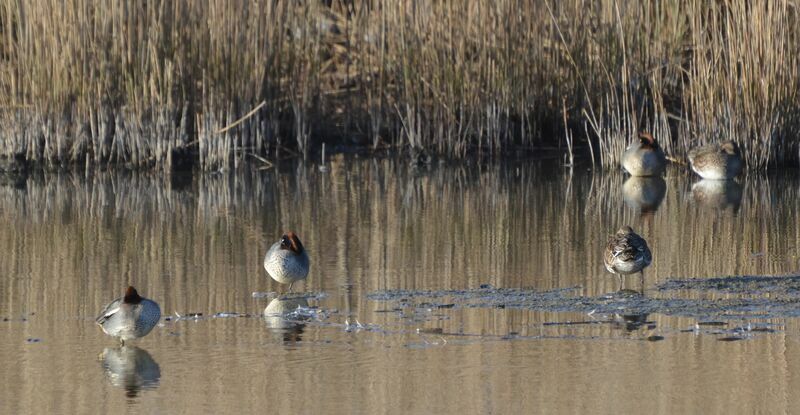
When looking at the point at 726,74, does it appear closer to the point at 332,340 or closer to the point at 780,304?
the point at 780,304

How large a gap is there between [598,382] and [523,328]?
44.4 inches

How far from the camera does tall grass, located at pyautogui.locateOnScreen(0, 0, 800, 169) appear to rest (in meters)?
14.0

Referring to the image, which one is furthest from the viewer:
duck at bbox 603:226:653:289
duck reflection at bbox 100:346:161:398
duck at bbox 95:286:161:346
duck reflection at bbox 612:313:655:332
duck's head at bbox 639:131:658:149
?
duck's head at bbox 639:131:658:149

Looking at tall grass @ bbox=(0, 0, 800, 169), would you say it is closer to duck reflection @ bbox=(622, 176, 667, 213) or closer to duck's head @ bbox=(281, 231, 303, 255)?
duck reflection @ bbox=(622, 176, 667, 213)

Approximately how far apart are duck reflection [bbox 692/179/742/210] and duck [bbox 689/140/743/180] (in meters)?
0.08

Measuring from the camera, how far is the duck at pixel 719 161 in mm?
13617

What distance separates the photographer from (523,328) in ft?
24.3

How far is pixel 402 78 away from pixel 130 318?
8655mm

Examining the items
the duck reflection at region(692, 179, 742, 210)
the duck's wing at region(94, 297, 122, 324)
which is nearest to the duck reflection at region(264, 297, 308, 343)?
the duck's wing at region(94, 297, 122, 324)

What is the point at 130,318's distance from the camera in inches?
281

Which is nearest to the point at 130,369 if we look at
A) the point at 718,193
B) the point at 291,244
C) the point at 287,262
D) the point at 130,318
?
the point at 130,318

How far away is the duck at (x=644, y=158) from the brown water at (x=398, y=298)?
1.00 feet

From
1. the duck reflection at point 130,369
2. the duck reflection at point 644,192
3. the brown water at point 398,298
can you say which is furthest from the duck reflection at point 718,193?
the duck reflection at point 130,369

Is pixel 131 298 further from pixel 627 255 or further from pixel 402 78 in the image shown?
Result: pixel 402 78
